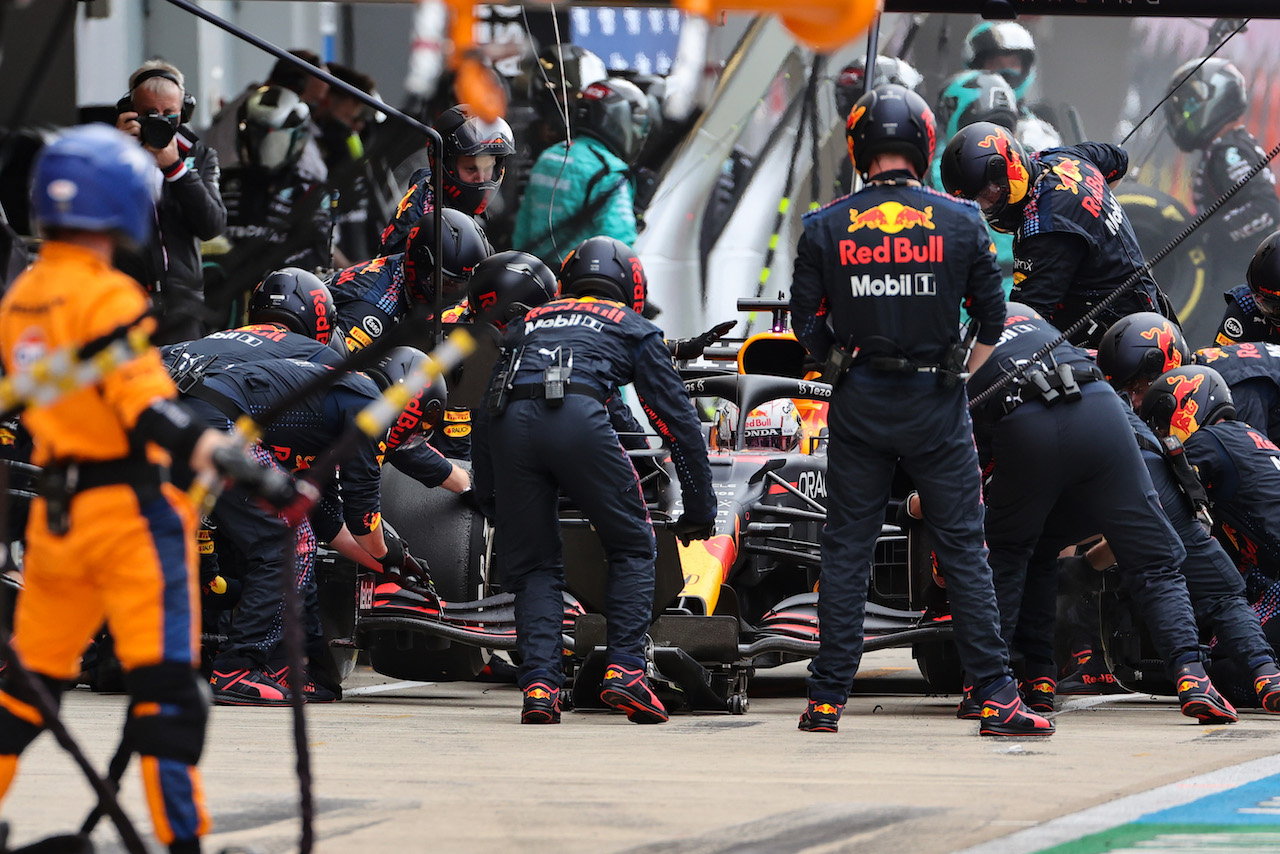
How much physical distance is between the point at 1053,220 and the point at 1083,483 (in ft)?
6.64

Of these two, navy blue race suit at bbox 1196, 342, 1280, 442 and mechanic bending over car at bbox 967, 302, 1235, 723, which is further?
navy blue race suit at bbox 1196, 342, 1280, 442

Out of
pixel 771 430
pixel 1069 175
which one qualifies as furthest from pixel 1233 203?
pixel 771 430

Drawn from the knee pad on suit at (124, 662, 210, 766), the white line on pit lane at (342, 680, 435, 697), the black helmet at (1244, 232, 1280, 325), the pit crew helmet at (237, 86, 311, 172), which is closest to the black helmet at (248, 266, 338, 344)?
the white line on pit lane at (342, 680, 435, 697)

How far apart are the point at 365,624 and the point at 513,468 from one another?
1.10 m

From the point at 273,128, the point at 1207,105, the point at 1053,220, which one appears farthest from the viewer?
the point at 1207,105

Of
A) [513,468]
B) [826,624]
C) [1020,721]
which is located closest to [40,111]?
[513,468]

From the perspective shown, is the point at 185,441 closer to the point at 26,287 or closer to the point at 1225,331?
the point at 26,287

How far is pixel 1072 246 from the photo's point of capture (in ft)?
26.9

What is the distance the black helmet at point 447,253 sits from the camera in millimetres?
8977

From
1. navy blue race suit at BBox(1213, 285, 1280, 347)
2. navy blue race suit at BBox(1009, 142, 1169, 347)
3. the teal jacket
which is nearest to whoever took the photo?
the teal jacket

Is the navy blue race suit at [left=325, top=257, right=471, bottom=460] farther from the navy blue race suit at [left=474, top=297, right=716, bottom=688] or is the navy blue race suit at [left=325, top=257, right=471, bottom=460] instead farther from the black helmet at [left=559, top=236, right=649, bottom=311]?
the navy blue race suit at [left=474, top=297, right=716, bottom=688]

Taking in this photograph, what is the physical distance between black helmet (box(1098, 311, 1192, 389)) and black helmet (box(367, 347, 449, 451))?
9.42 feet

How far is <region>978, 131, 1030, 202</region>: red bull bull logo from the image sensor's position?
7887 millimetres

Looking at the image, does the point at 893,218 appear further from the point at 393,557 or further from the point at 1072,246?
the point at 393,557
